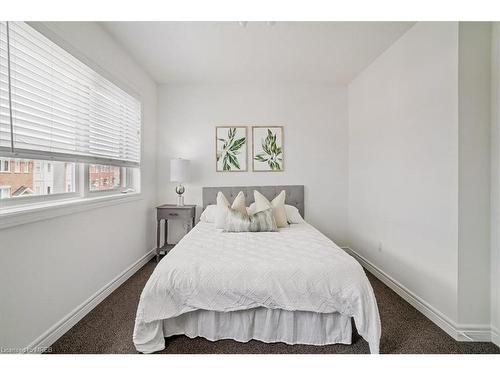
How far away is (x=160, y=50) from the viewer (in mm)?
2775

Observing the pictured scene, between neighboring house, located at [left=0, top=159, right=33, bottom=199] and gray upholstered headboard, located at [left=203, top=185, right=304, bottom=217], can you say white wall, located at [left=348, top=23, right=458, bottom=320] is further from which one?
neighboring house, located at [left=0, top=159, right=33, bottom=199]

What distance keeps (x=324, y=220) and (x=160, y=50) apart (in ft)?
10.2

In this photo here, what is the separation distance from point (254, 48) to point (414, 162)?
1993 mm

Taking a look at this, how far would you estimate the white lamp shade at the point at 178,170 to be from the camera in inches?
137

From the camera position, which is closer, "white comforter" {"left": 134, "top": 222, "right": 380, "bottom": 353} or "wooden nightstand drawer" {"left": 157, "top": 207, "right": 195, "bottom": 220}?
"white comforter" {"left": 134, "top": 222, "right": 380, "bottom": 353}

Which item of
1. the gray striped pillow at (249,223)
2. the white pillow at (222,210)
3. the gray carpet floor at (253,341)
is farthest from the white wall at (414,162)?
the white pillow at (222,210)

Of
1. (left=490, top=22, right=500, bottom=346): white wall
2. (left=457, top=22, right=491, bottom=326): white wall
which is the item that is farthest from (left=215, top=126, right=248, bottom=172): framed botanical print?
(left=490, top=22, right=500, bottom=346): white wall

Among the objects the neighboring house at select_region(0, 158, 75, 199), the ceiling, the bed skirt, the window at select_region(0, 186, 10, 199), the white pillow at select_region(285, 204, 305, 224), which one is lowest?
the bed skirt

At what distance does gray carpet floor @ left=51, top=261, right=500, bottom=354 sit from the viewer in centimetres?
169

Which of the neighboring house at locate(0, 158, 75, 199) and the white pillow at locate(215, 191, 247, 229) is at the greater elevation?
the neighboring house at locate(0, 158, 75, 199)

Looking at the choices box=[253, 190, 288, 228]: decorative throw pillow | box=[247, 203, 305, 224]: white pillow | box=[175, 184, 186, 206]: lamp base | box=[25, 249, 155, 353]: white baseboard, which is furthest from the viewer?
A: box=[175, 184, 186, 206]: lamp base

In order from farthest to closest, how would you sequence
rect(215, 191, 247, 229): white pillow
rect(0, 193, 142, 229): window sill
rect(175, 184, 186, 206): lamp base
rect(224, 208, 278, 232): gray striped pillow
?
rect(175, 184, 186, 206): lamp base
rect(215, 191, 247, 229): white pillow
rect(224, 208, 278, 232): gray striped pillow
rect(0, 193, 142, 229): window sill

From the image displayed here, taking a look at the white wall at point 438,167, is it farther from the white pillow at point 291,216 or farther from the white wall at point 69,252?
the white wall at point 69,252

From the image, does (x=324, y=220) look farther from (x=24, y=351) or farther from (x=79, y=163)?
(x=24, y=351)
